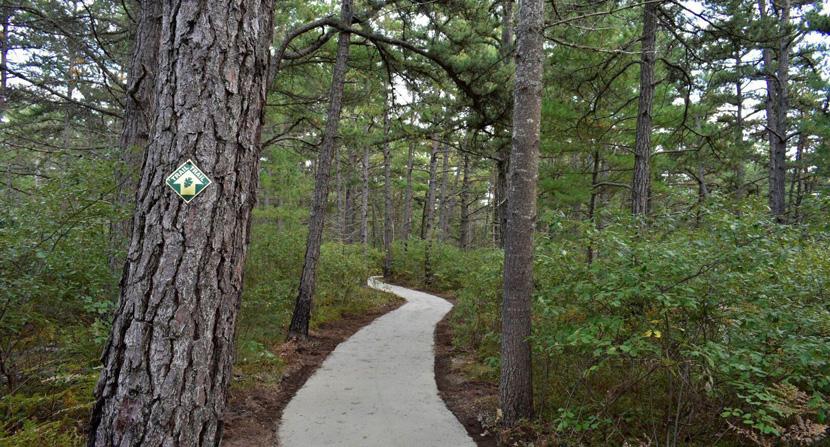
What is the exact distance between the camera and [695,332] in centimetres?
360

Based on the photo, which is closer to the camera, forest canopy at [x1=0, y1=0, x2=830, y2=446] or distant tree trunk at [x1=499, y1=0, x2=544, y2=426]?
forest canopy at [x1=0, y1=0, x2=830, y2=446]

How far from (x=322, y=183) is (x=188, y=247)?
6.34 metres

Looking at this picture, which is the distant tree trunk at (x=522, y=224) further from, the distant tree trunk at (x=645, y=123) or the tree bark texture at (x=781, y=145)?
the tree bark texture at (x=781, y=145)

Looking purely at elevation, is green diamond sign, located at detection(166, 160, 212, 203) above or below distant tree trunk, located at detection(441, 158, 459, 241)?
below

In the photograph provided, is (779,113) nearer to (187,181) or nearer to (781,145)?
(781,145)

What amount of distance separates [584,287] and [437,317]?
8.15 meters

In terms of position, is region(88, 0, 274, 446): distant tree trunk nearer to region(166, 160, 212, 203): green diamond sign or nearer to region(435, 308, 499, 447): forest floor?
region(166, 160, 212, 203): green diamond sign

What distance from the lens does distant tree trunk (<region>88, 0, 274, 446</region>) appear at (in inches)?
69.2

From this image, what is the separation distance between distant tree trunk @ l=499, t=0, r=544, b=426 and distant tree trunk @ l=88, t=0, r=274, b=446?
316 centimetres

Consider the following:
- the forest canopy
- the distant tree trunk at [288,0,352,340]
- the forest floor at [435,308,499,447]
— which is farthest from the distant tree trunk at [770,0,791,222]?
the distant tree trunk at [288,0,352,340]

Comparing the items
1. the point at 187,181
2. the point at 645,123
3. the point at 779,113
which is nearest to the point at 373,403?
the point at 187,181

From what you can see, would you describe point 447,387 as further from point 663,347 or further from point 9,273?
point 9,273

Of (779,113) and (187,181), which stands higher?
(779,113)

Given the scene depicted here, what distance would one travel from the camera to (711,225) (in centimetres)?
408
